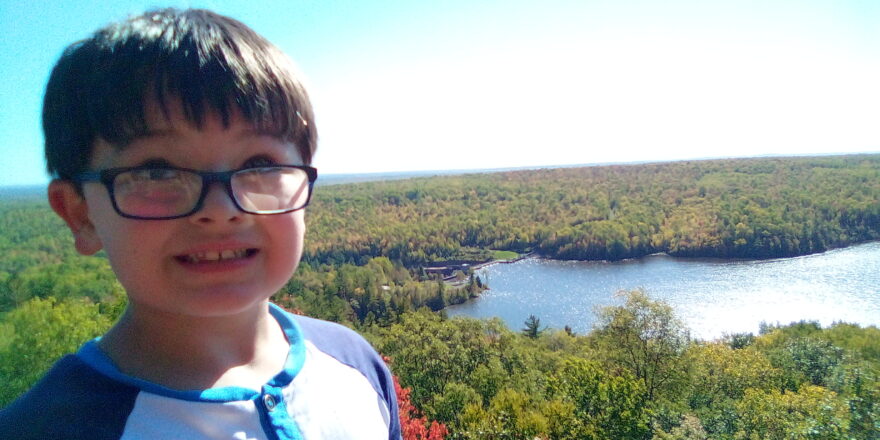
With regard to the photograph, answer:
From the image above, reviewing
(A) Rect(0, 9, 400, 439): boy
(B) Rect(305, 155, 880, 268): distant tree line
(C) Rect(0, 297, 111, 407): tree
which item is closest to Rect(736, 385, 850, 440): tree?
(A) Rect(0, 9, 400, 439): boy

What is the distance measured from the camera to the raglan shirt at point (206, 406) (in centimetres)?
66

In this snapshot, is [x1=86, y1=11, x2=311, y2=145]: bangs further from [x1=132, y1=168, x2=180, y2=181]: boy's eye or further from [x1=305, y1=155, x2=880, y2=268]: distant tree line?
[x1=305, y1=155, x2=880, y2=268]: distant tree line

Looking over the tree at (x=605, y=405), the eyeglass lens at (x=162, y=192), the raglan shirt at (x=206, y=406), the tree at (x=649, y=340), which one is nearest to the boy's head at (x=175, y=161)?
the eyeglass lens at (x=162, y=192)

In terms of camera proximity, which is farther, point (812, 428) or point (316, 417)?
point (812, 428)

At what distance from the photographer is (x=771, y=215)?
41.4 metres

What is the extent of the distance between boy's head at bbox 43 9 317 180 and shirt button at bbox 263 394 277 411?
0.45 metres

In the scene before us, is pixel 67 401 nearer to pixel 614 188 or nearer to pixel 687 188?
pixel 687 188

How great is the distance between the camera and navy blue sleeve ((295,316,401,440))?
1061 mm

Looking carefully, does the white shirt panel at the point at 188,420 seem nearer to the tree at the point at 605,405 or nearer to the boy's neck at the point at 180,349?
the boy's neck at the point at 180,349

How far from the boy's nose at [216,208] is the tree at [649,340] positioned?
17.6 m

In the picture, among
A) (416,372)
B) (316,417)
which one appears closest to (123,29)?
(316,417)

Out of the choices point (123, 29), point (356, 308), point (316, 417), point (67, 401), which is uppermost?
point (123, 29)

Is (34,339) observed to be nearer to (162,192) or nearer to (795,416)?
(162,192)

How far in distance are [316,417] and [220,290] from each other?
0.31 m
